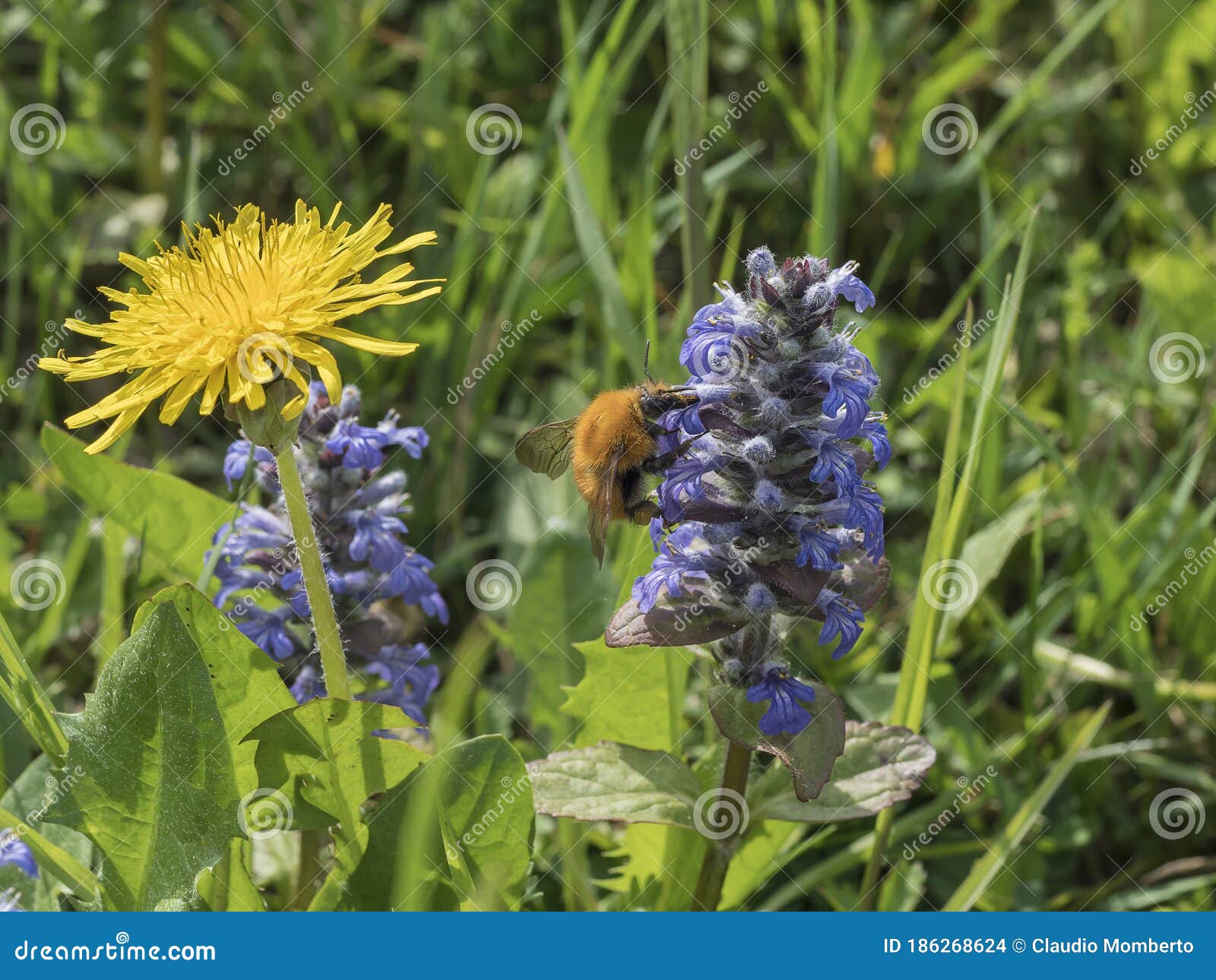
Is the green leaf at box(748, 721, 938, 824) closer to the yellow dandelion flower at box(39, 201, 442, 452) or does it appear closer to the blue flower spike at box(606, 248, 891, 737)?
the blue flower spike at box(606, 248, 891, 737)

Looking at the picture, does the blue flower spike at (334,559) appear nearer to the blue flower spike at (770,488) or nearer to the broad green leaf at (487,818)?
the broad green leaf at (487,818)

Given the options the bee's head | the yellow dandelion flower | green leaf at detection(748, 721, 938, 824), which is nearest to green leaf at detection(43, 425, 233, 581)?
the yellow dandelion flower

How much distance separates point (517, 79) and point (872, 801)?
4444 mm

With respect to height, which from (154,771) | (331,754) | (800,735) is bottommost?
(154,771)

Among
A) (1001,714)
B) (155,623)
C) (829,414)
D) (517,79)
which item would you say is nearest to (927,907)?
(1001,714)

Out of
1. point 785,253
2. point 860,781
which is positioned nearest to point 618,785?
point 860,781

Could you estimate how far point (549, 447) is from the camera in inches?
143

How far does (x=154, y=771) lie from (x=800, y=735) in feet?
5.38

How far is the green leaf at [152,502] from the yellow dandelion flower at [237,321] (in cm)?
93

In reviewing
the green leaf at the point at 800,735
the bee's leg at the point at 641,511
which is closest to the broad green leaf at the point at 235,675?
the bee's leg at the point at 641,511

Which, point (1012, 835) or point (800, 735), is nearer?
point (800, 735)

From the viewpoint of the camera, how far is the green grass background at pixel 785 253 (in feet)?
14.1

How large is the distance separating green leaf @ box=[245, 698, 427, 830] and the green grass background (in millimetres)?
591

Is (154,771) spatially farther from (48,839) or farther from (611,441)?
(611,441)
